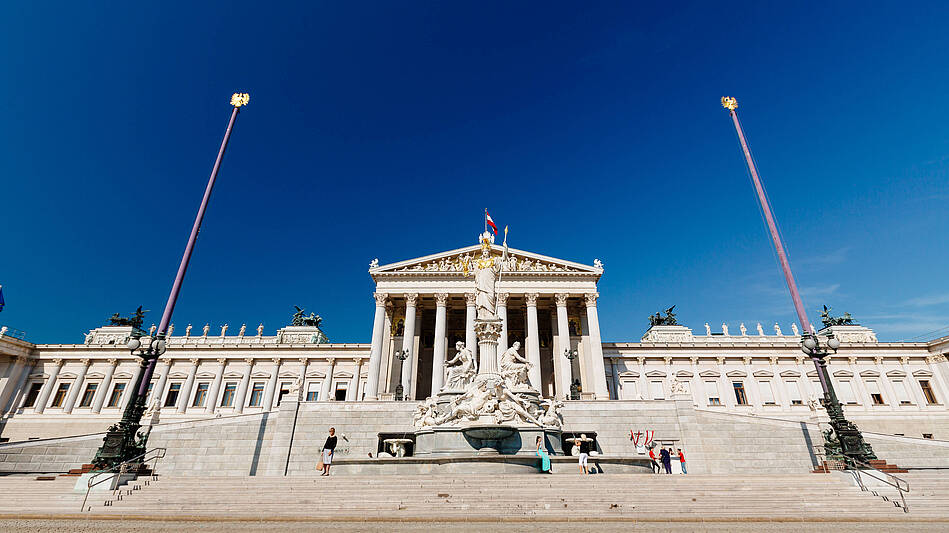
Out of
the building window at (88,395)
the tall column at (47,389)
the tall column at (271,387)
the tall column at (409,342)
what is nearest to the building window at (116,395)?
the building window at (88,395)

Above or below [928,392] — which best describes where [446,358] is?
above

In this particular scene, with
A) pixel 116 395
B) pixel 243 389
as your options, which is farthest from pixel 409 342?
pixel 116 395

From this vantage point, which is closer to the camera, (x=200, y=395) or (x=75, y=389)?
(x=75, y=389)

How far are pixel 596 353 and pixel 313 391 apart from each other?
1120 inches

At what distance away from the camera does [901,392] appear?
145 feet

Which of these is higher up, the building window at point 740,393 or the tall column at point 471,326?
the tall column at point 471,326

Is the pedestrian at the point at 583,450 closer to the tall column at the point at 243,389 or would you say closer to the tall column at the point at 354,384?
the tall column at the point at 354,384

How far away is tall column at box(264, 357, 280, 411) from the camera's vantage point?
4497 centimetres

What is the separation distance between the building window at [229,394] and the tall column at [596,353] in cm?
3497

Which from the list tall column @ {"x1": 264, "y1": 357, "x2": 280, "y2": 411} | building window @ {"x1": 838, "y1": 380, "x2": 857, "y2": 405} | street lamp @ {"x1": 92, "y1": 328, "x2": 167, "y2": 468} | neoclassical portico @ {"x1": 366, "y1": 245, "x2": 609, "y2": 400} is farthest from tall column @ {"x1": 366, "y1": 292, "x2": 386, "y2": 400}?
building window @ {"x1": 838, "y1": 380, "x2": 857, "y2": 405}

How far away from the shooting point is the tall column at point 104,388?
1737 inches

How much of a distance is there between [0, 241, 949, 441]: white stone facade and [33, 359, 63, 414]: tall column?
4.0 inches

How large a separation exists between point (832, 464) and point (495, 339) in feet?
38.5

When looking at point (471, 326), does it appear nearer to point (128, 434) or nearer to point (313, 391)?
point (313, 391)
